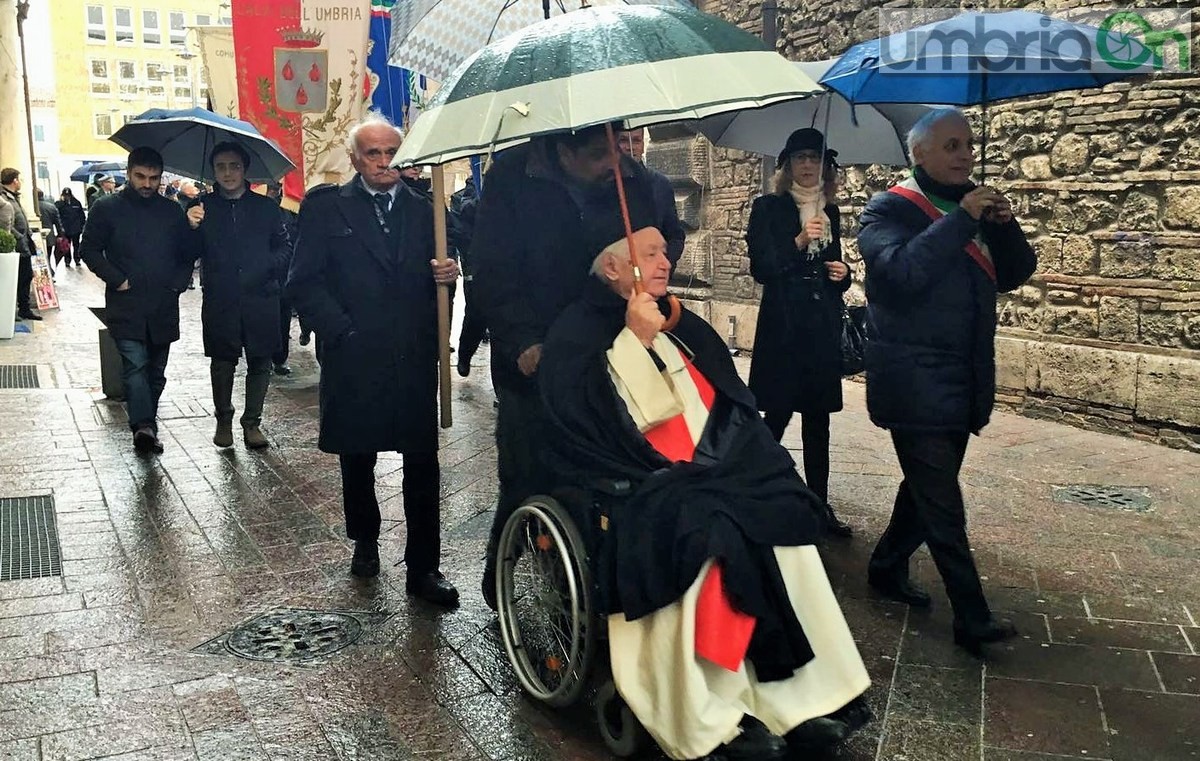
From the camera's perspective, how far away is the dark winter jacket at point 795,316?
5.17m

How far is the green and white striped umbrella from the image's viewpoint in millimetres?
3119

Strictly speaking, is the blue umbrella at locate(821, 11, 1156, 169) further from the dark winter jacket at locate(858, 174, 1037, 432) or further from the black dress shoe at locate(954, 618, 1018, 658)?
the black dress shoe at locate(954, 618, 1018, 658)

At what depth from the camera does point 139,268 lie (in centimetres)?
717

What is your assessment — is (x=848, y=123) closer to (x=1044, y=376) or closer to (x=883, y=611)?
(x=883, y=611)

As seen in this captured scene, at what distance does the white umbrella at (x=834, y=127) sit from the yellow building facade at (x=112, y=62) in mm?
64837

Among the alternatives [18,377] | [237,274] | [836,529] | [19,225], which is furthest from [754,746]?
[19,225]

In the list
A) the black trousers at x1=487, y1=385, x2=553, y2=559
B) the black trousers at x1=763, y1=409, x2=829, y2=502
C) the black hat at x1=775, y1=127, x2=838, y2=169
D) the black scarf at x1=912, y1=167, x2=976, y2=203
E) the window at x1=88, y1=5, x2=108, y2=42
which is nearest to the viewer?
the black trousers at x1=487, y1=385, x2=553, y2=559

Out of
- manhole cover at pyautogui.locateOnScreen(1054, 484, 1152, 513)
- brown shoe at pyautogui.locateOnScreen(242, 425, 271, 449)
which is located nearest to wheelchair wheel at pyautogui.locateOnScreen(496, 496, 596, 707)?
manhole cover at pyautogui.locateOnScreen(1054, 484, 1152, 513)

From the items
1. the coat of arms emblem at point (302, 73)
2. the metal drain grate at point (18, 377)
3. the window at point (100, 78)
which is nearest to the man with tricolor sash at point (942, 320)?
the coat of arms emblem at point (302, 73)

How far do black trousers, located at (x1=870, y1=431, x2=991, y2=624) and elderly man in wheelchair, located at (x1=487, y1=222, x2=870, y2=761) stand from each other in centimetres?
88

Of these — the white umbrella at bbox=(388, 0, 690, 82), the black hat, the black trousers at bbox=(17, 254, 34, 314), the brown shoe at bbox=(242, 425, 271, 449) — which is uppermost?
the white umbrella at bbox=(388, 0, 690, 82)

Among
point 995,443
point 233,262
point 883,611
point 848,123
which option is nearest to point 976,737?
point 883,611

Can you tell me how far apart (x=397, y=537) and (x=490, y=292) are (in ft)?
6.23

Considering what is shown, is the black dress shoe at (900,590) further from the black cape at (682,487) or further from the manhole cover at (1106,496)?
the manhole cover at (1106,496)
